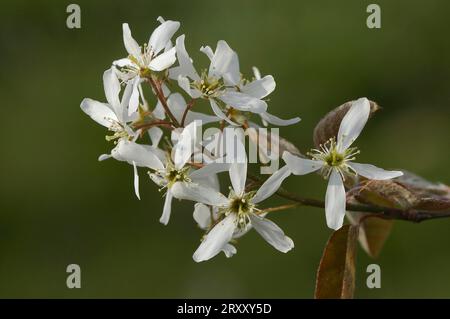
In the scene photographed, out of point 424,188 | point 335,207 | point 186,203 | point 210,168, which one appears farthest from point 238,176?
point 186,203

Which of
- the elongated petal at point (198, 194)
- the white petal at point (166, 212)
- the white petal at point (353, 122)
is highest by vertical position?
the white petal at point (353, 122)

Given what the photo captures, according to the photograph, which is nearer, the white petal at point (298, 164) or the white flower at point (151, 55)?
the white petal at point (298, 164)

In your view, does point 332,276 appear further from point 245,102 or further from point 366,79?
point 366,79

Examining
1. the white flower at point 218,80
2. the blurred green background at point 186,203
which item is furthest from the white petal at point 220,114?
the blurred green background at point 186,203

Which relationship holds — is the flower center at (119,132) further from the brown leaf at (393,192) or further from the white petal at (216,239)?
the brown leaf at (393,192)

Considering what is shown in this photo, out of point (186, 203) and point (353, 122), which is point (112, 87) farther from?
point (186, 203)

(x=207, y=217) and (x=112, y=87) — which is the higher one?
(x=112, y=87)
